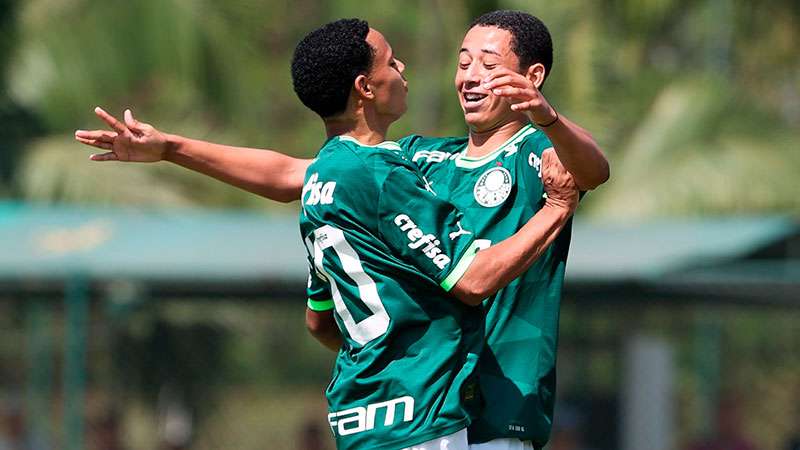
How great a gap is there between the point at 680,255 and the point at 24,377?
669 cm

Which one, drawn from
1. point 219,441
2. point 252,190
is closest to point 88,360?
point 219,441

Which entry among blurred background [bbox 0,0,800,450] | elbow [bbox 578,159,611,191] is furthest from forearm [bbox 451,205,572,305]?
blurred background [bbox 0,0,800,450]

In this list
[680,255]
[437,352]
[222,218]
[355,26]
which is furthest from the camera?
[222,218]

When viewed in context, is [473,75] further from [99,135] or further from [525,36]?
[99,135]

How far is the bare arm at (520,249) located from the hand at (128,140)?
3.27ft

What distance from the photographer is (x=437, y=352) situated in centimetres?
390

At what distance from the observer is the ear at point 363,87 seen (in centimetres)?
414

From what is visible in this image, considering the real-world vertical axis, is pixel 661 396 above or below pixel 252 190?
below

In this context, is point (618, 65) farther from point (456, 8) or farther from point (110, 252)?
point (110, 252)

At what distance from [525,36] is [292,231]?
8.01 metres

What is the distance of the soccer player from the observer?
3.87 m

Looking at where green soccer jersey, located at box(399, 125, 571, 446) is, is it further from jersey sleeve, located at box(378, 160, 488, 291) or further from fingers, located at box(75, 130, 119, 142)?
fingers, located at box(75, 130, 119, 142)

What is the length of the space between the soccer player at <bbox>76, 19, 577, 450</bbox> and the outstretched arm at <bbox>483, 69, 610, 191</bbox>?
2.3 inches

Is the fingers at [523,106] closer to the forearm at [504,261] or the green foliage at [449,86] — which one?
the forearm at [504,261]
